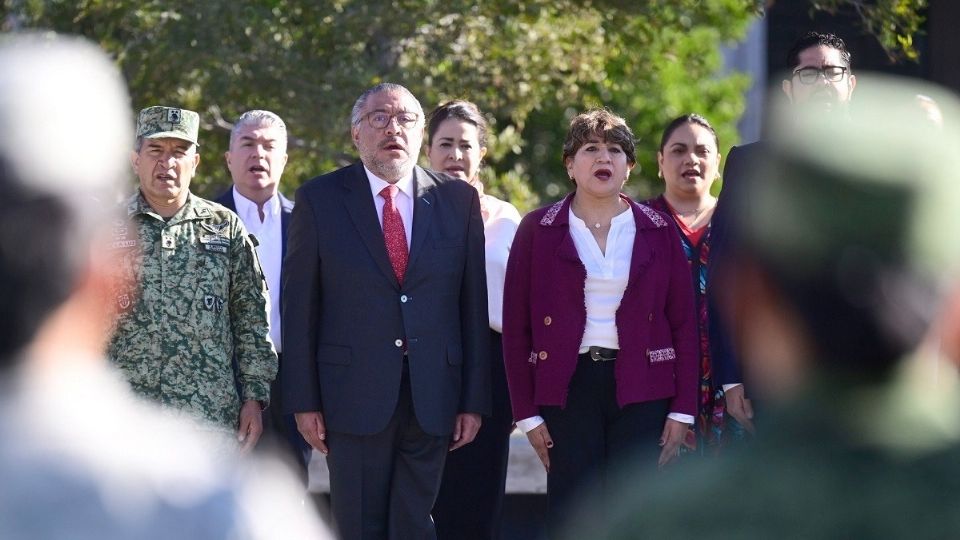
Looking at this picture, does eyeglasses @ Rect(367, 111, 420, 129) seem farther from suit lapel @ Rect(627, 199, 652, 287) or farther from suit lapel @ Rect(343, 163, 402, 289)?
suit lapel @ Rect(627, 199, 652, 287)

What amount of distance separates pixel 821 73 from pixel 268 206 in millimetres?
2571

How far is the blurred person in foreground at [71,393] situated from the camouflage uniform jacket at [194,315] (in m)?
A: 3.97

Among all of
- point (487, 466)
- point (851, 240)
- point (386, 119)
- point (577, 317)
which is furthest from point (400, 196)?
point (851, 240)

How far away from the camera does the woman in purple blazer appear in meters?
5.91

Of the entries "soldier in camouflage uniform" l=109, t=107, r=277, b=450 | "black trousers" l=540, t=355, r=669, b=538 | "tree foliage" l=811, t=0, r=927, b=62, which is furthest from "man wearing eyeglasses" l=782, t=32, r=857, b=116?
"tree foliage" l=811, t=0, r=927, b=62

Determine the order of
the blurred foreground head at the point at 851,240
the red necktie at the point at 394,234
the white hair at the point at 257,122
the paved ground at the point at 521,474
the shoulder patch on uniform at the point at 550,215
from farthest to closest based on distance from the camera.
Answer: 1. the paved ground at the point at 521,474
2. the white hair at the point at 257,122
3. the shoulder patch on uniform at the point at 550,215
4. the red necktie at the point at 394,234
5. the blurred foreground head at the point at 851,240

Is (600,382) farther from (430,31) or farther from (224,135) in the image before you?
(224,135)

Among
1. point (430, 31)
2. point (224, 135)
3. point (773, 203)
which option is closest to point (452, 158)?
point (430, 31)

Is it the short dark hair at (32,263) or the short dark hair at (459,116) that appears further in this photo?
the short dark hair at (459,116)

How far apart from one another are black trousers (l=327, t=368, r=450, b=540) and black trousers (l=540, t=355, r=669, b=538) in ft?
1.55

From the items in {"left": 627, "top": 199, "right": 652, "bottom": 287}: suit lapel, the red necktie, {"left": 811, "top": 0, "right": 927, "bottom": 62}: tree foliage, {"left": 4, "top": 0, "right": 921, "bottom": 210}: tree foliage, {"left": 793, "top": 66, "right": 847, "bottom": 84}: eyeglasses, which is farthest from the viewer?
{"left": 4, "top": 0, "right": 921, "bottom": 210}: tree foliage

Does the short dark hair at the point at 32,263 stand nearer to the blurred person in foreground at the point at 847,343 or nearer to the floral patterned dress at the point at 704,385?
the blurred person in foreground at the point at 847,343

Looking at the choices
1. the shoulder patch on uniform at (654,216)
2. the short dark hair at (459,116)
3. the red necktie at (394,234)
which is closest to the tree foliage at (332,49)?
the short dark hair at (459,116)

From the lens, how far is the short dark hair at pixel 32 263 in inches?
65.3
